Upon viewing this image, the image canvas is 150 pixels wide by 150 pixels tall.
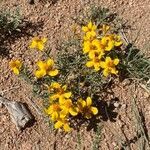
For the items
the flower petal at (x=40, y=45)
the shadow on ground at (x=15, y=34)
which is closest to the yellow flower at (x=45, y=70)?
the flower petal at (x=40, y=45)

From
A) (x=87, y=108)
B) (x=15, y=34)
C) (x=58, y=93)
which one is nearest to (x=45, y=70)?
(x=58, y=93)

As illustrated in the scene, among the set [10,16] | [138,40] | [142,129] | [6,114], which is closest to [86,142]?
[142,129]

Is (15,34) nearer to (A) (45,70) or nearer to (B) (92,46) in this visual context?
(A) (45,70)

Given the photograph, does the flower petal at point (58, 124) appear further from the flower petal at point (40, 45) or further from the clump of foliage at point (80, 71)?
the flower petal at point (40, 45)

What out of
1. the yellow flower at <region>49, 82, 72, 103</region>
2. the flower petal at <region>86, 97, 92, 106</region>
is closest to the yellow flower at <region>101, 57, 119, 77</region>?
the flower petal at <region>86, 97, 92, 106</region>

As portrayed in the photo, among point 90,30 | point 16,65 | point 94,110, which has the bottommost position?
point 94,110

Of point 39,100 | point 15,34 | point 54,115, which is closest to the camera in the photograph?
point 54,115
